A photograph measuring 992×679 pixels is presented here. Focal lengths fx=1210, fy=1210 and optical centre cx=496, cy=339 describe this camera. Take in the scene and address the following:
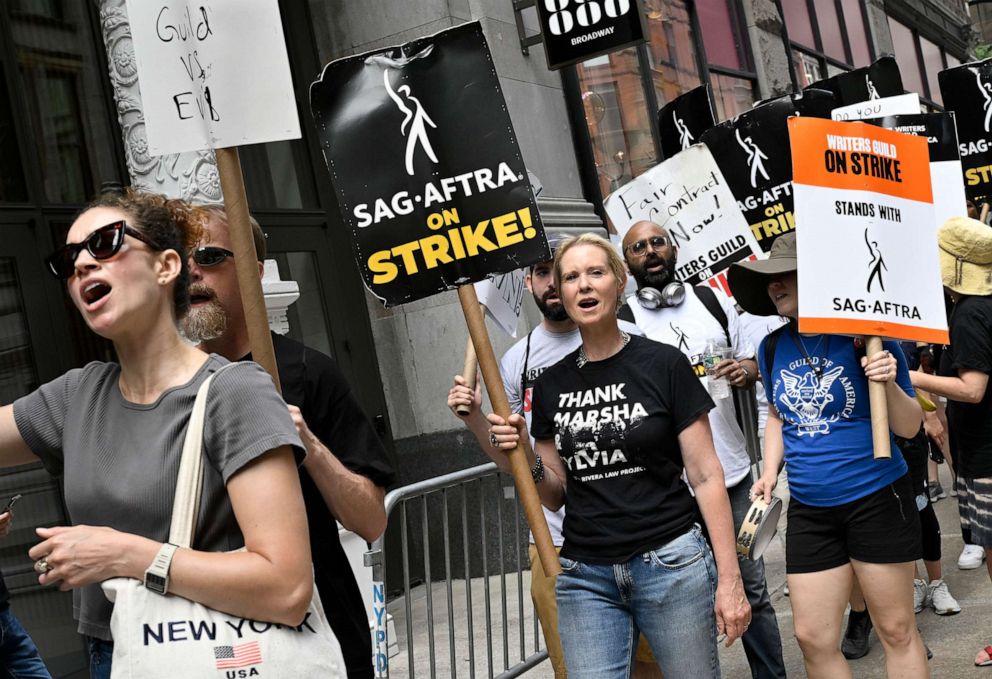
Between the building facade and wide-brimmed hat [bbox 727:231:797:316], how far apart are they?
10.5 ft

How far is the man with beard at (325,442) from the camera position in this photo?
9.07 feet

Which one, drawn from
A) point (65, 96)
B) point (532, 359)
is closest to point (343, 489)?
point (532, 359)

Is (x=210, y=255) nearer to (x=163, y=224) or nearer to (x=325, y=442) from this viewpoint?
(x=325, y=442)

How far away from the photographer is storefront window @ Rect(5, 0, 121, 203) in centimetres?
711

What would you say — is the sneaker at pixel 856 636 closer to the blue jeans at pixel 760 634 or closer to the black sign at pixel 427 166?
the blue jeans at pixel 760 634

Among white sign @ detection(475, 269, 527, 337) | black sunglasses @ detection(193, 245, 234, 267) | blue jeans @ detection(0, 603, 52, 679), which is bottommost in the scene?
blue jeans @ detection(0, 603, 52, 679)

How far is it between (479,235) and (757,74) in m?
12.8

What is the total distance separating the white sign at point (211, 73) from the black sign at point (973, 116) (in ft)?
23.5

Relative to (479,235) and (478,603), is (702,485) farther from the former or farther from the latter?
(478,603)

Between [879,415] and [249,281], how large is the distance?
2471 mm

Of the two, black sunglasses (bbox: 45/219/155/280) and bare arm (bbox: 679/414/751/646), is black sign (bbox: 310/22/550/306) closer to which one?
bare arm (bbox: 679/414/751/646)

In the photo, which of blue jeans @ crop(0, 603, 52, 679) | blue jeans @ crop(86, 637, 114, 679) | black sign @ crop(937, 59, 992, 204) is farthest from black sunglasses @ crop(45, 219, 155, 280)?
black sign @ crop(937, 59, 992, 204)

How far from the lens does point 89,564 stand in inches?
78.3

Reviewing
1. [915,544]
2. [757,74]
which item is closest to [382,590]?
[915,544]
